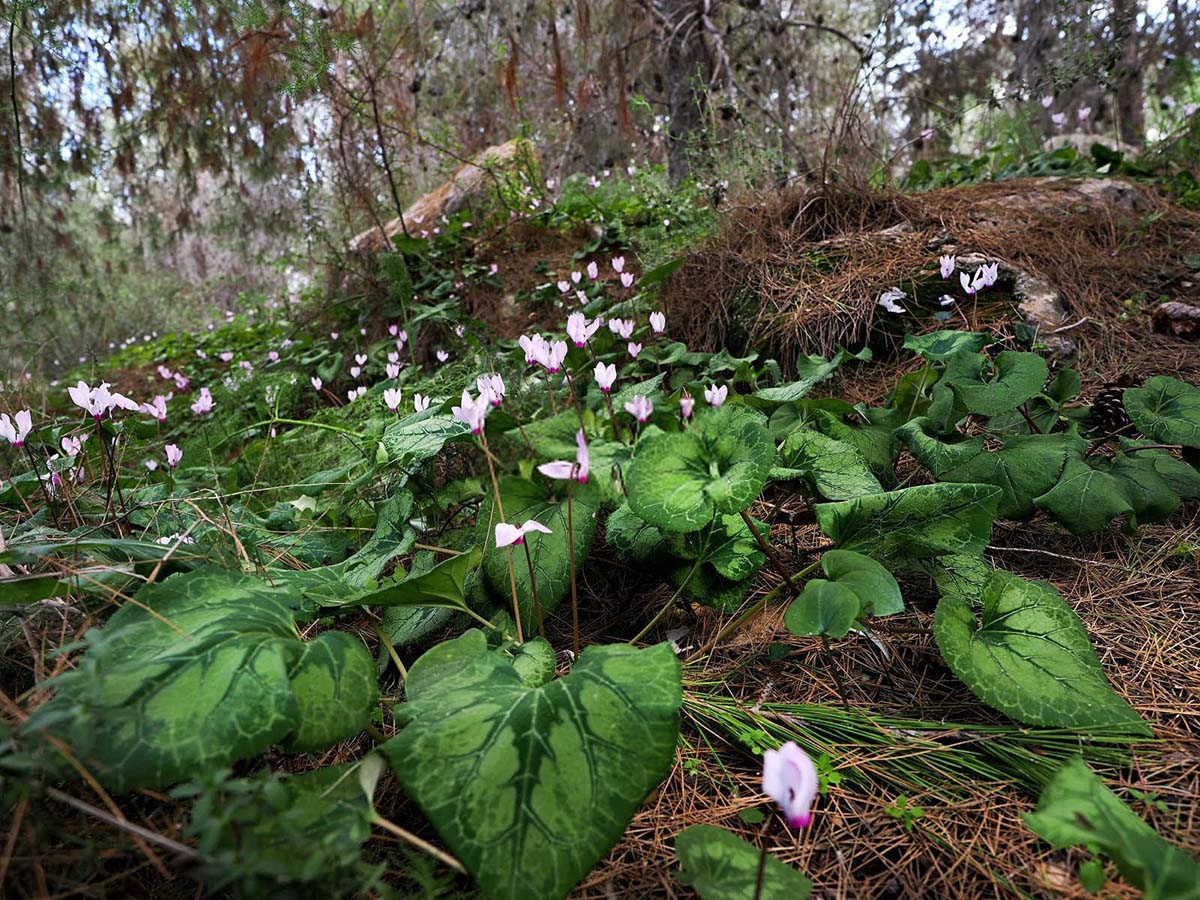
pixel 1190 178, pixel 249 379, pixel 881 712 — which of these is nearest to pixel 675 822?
pixel 881 712

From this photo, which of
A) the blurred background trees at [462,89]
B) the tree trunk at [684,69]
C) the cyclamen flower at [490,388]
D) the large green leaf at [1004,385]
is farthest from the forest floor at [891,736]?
the tree trunk at [684,69]

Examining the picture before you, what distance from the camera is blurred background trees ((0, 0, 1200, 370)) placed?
4008 mm

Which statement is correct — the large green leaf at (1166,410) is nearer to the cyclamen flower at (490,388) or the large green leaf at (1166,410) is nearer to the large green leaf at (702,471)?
the large green leaf at (702,471)

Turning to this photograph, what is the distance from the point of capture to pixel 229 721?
2.54 ft

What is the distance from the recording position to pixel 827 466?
4.95 ft

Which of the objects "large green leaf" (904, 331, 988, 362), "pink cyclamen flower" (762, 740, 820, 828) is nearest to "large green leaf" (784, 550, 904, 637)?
"pink cyclamen flower" (762, 740, 820, 828)

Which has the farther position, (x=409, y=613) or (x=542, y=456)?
(x=542, y=456)

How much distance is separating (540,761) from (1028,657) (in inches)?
35.0

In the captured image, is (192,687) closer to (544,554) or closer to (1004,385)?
(544,554)

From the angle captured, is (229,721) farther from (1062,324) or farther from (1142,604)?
(1062,324)

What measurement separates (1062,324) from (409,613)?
2.76m

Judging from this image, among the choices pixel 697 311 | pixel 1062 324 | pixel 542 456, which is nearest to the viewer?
pixel 542 456

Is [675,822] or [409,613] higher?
[409,613]

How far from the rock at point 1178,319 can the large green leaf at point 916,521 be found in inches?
85.0
